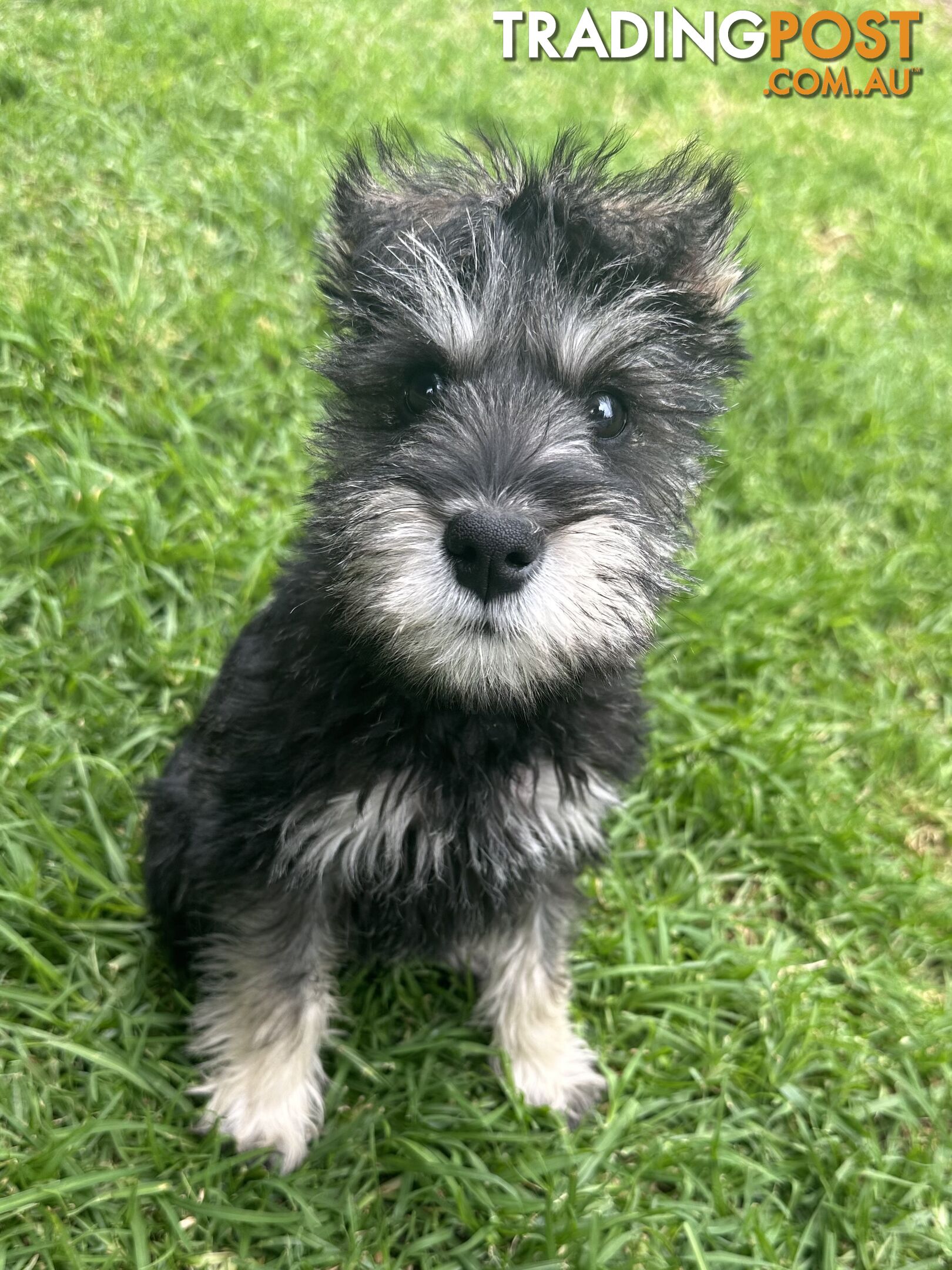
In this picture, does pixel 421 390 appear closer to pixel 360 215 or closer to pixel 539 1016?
pixel 360 215

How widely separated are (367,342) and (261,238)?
9.20 ft

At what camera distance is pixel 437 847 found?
221 cm

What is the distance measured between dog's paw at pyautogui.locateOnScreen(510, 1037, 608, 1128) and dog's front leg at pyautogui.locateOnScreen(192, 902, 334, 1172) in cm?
56

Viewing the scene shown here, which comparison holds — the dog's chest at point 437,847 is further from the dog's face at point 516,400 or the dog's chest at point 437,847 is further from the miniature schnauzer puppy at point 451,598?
the dog's face at point 516,400

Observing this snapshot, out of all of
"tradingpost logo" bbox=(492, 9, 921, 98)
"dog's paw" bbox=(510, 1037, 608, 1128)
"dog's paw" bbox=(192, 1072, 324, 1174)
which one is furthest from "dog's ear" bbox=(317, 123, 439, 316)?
"tradingpost logo" bbox=(492, 9, 921, 98)

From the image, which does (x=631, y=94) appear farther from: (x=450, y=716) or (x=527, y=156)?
(x=450, y=716)

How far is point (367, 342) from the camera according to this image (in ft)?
7.00

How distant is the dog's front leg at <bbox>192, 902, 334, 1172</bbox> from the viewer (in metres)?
2.42

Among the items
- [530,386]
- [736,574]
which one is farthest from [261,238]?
[530,386]

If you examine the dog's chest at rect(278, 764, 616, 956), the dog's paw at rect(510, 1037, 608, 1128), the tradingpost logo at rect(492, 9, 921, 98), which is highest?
the tradingpost logo at rect(492, 9, 921, 98)

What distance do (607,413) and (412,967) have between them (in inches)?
66.1

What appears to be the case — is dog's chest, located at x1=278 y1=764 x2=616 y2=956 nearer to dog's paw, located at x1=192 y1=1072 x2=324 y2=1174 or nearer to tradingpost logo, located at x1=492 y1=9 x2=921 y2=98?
dog's paw, located at x1=192 y1=1072 x2=324 y2=1174

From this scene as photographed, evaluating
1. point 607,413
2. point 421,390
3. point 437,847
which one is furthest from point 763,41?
point 437,847

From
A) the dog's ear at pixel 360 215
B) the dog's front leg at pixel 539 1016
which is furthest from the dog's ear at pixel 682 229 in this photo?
the dog's front leg at pixel 539 1016
